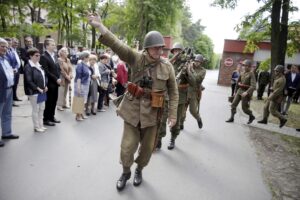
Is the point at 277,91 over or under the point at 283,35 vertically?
under

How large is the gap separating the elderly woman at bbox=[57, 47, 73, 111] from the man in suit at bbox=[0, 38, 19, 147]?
2.61 metres

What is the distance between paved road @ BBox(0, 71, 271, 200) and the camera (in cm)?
394

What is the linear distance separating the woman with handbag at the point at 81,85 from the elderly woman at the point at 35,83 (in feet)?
4.42

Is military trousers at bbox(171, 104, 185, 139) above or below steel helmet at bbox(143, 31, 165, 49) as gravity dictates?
below

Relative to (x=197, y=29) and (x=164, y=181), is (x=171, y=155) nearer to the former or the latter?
(x=164, y=181)

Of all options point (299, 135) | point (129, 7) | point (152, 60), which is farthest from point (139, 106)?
point (129, 7)

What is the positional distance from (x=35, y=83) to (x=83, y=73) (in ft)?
6.20

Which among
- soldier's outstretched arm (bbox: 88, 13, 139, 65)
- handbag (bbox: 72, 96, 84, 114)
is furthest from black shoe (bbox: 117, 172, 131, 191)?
handbag (bbox: 72, 96, 84, 114)

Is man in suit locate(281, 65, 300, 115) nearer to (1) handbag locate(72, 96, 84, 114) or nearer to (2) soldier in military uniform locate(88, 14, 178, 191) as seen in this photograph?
(1) handbag locate(72, 96, 84, 114)

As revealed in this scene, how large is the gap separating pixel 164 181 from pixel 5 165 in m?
2.55

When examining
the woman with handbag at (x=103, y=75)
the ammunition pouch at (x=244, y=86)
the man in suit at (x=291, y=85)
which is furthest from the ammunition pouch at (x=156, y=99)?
the man in suit at (x=291, y=85)

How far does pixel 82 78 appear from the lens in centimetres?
775

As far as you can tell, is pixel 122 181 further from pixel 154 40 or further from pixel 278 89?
pixel 278 89

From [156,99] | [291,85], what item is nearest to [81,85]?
[156,99]
